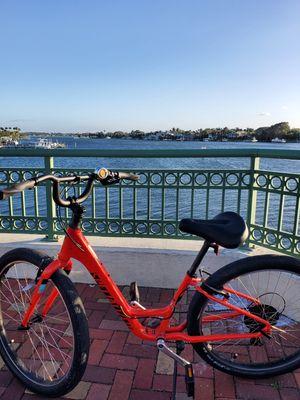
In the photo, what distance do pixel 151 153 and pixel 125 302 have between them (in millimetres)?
1557

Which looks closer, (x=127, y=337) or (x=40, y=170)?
(x=127, y=337)

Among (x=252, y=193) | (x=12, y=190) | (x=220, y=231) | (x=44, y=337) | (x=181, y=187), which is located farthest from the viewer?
(x=181, y=187)

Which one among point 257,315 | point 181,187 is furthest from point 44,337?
point 181,187

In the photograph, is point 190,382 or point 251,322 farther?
point 251,322

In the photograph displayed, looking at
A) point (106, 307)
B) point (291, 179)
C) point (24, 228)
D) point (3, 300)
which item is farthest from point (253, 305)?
point (24, 228)

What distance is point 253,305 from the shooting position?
2.19 m

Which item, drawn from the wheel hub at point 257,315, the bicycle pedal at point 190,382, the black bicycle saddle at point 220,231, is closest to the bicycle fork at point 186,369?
the bicycle pedal at point 190,382

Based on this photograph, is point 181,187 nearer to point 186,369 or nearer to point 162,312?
point 162,312

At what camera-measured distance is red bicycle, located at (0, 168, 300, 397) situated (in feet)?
6.50

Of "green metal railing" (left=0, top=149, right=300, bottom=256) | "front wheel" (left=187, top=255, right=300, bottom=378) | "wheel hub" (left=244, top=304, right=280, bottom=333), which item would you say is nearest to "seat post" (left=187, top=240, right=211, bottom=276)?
"front wheel" (left=187, top=255, right=300, bottom=378)

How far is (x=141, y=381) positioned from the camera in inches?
89.8

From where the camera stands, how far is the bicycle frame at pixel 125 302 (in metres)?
2.03

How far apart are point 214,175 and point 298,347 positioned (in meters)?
1.55

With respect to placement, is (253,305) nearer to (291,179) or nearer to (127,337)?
(127,337)
